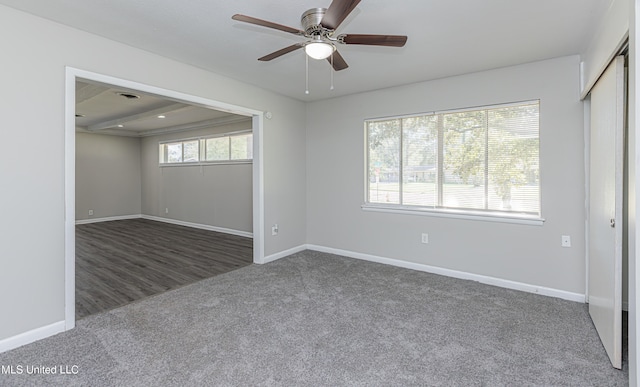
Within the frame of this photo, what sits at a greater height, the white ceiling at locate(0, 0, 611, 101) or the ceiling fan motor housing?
the white ceiling at locate(0, 0, 611, 101)

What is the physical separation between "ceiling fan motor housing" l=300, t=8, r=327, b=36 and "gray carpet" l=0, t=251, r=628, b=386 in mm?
2162

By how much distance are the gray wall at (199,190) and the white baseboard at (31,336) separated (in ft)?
12.6

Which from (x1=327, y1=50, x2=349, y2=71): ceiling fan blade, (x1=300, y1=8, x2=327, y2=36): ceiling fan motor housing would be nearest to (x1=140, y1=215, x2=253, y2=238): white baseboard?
(x1=327, y1=50, x2=349, y2=71): ceiling fan blade

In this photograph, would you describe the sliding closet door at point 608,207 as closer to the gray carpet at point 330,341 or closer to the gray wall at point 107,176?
the gray carpet at point 330,341

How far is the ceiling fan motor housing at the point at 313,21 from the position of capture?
1897 mm

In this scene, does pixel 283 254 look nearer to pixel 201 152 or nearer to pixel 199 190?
pixel 199 190

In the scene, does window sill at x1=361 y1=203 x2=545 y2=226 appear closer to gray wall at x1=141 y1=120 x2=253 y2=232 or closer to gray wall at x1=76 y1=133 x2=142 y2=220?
gray wall at x1=141 y1=120 x2=253 y2=232

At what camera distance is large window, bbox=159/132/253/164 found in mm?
6383

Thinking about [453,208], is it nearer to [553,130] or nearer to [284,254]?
[553,130]

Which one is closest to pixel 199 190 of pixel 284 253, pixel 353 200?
pixel 284 253

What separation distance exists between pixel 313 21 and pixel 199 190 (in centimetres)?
600

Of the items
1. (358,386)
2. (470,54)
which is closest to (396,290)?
(358,386)

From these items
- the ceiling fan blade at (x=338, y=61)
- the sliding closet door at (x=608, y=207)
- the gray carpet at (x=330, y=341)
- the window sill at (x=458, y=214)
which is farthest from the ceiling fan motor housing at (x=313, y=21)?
the window sill at (x=458, y=214)

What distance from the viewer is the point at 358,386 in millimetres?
1821
